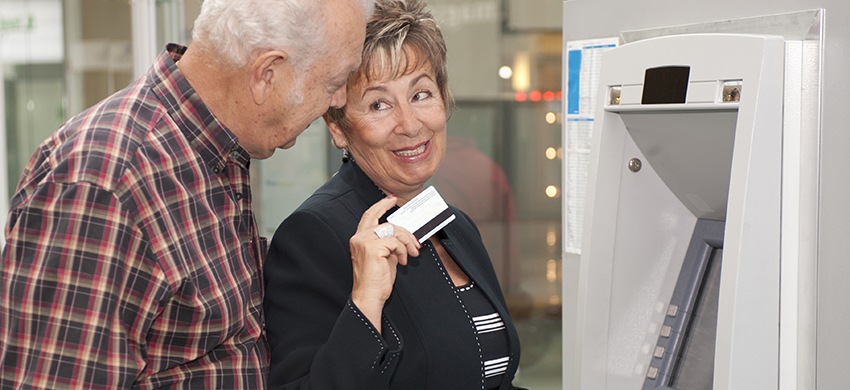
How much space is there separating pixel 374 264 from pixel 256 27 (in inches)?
18.8

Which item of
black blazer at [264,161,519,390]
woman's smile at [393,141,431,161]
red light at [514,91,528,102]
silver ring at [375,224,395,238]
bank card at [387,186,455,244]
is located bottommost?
black blazer at [264,161,519,390]

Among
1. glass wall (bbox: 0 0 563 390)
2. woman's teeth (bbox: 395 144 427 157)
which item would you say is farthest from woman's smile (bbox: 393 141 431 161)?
glass wall (bbox: 0 0 563 390)

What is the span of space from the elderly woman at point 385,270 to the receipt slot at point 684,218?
0.27 meters

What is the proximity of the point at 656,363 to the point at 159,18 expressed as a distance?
326 centimetres

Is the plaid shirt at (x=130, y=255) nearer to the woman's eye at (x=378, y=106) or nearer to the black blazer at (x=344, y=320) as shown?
the black blazer at (x=344, y=320)

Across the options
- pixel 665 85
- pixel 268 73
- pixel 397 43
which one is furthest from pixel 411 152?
pixel 665 85

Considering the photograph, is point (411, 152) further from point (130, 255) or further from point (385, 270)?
point (130, 255)

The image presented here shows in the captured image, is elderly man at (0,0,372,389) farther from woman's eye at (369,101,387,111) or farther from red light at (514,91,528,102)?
red light at (514,91,528,102)

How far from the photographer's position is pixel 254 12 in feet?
3.72

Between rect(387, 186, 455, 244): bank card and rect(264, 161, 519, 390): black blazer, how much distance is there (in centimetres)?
11

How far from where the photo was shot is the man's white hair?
1.13 meters

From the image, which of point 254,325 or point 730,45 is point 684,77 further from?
point 254,325

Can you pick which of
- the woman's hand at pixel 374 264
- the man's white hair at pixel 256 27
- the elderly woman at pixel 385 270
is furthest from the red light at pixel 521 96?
the man's white hair at pixel 256 27

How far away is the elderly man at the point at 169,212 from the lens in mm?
1008
